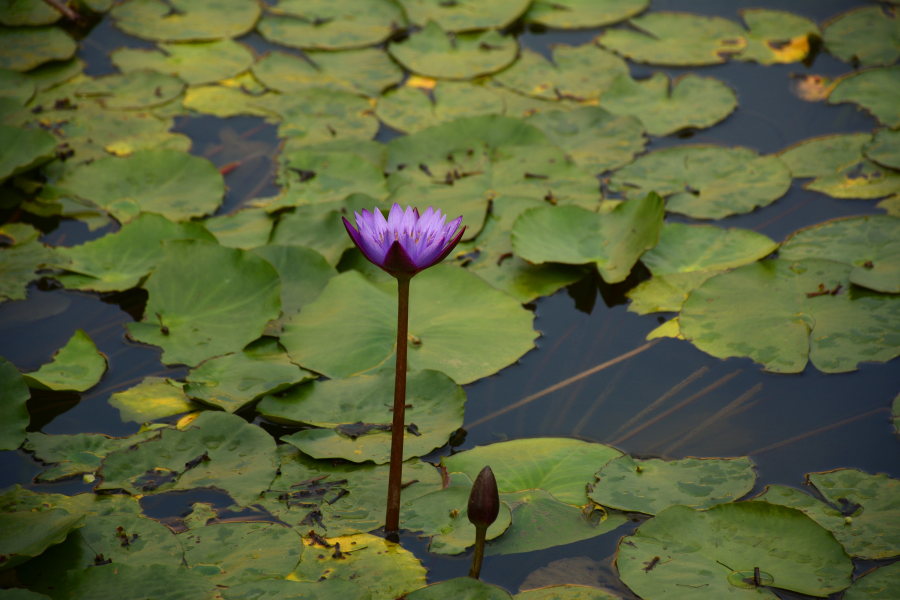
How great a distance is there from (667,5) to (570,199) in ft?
8.79

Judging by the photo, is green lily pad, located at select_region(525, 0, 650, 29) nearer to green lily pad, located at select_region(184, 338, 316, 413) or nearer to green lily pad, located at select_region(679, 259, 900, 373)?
green lily pad, located at select_region(679, 259, 900, 373)

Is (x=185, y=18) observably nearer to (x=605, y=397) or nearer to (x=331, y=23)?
(x=331, y=23)

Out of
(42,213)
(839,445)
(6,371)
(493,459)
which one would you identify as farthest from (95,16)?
(839,445)

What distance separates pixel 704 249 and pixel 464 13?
9.73 feet

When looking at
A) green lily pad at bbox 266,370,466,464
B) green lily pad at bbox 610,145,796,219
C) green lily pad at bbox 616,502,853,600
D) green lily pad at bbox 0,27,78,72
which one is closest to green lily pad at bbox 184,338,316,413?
green lily pad at bbox 266,370,466,464

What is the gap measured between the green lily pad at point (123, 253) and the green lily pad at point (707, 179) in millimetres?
2246

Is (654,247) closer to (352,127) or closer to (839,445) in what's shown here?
(839,445)

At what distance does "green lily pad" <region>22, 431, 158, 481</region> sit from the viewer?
2.34 metres

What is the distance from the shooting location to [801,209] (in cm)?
350

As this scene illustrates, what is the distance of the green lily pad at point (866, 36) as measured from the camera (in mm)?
4602

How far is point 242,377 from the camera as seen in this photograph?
104 inches

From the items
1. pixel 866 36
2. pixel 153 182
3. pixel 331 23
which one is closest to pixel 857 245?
pixel 866 36

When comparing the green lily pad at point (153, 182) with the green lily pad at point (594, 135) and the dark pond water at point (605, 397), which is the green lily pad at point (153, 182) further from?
the green lily pad at point (594, 135)

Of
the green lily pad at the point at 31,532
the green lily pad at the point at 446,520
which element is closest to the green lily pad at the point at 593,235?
the green lily pad at the point at 446,520
